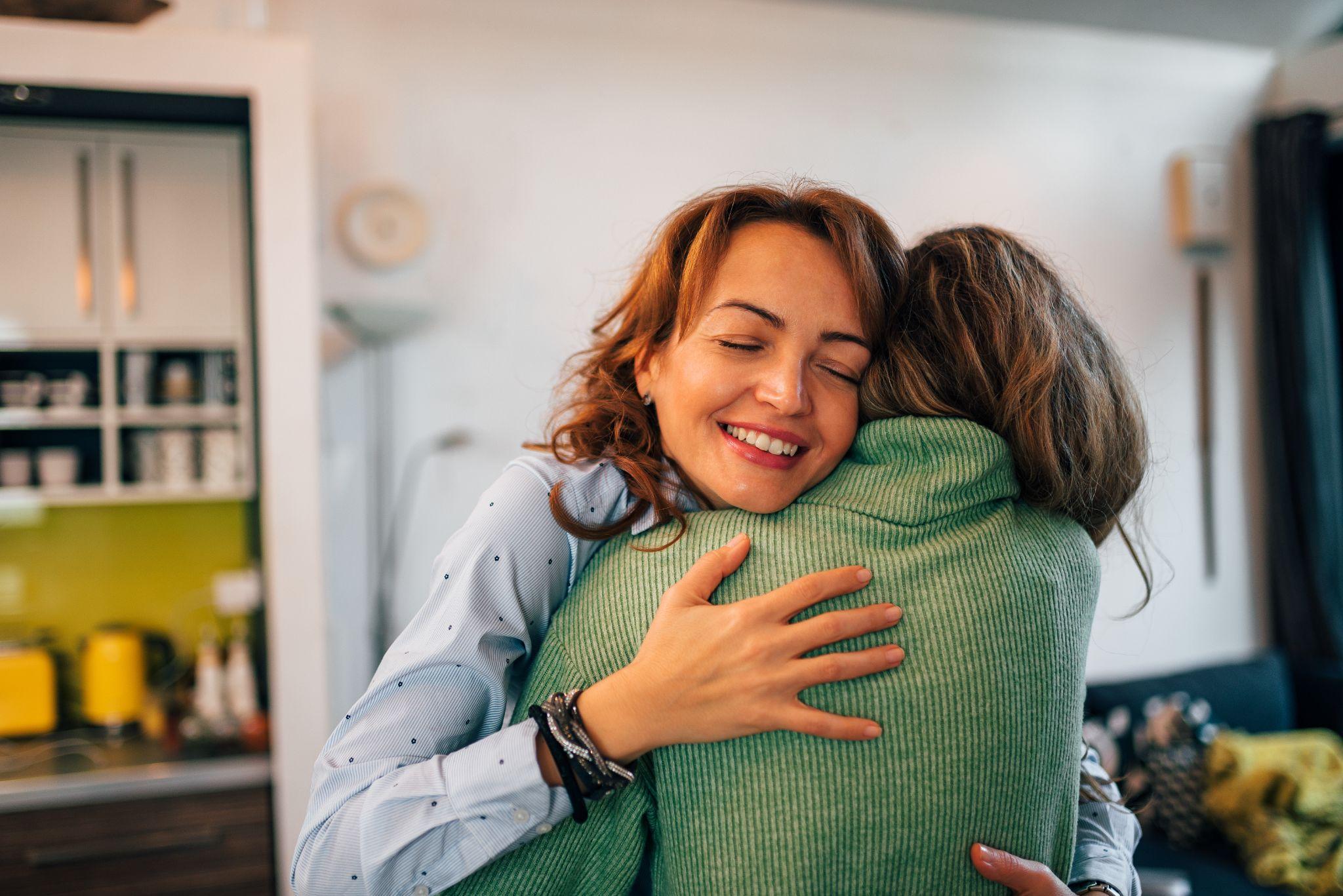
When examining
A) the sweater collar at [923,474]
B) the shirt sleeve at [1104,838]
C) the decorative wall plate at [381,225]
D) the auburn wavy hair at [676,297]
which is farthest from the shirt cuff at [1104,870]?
the decorative wall plate at [381,225]

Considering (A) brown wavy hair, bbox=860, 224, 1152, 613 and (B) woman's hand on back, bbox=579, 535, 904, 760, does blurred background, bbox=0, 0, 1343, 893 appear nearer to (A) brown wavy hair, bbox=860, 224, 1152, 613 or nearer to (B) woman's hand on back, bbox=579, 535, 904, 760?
(A) brown wavy hair, bbox=860, 224, 1152, 613

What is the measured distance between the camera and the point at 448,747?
858 millimetres

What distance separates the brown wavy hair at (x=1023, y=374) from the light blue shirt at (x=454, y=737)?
0.32 metres

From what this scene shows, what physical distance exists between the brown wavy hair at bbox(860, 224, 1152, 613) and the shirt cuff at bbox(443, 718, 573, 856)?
484 millimetres

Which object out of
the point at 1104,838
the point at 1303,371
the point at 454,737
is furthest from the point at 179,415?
the point at 1303,371

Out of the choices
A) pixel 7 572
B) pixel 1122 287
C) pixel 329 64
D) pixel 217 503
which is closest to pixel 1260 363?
pixel 1122 287

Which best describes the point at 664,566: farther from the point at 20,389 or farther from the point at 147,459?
the point at 20,389

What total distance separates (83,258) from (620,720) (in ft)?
7.59

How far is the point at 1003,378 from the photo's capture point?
2.90ft

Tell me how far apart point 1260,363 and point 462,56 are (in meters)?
3.39

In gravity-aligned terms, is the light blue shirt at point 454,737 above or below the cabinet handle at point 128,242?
below

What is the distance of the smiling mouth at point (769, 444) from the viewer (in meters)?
0.90

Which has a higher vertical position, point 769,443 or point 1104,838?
point 769,443

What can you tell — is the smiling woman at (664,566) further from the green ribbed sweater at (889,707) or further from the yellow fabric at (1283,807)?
the yellow fabric at (1283,807)
